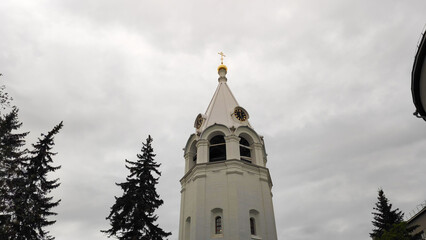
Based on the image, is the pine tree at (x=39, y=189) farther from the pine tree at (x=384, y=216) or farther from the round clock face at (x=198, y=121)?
the pine tree at (x=384, y=216)

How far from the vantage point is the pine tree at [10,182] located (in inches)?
588

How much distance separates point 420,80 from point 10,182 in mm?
19153

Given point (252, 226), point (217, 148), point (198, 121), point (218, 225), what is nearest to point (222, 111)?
point (198, 121)

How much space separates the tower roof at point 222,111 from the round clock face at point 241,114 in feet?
0.42

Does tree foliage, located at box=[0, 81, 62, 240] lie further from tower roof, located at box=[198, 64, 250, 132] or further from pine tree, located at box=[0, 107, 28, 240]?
tower roof, located at box=[198, 64, 250, 132]

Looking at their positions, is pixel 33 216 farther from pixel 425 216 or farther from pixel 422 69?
pixel 425 216

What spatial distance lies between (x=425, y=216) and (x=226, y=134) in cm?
1874

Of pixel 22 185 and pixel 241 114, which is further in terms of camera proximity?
pixel 241 114

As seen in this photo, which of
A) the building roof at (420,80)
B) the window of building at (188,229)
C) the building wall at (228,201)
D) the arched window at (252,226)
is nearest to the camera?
the building roof at (420,80)

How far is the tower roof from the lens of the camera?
30172mm

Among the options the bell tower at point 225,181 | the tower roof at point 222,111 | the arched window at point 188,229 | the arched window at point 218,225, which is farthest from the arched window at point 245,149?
the arched window at point 188,229

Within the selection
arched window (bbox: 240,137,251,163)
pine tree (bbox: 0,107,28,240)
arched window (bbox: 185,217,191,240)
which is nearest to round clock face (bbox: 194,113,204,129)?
arched window (bbox: 240,137,251,163)

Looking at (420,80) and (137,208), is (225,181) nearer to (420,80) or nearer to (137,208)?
(137,208)

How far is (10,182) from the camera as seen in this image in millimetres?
14945
